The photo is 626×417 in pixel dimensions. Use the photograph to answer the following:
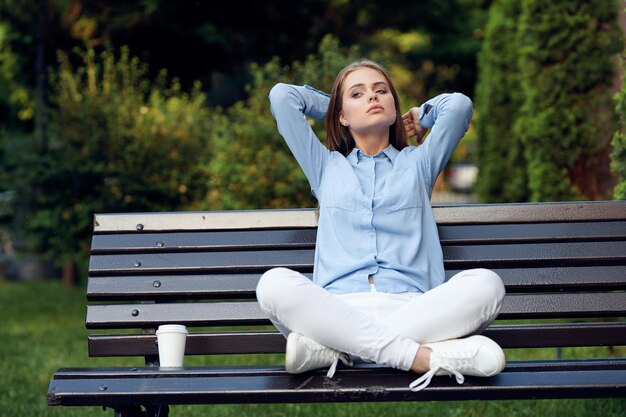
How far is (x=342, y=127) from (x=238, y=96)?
41.3 ft

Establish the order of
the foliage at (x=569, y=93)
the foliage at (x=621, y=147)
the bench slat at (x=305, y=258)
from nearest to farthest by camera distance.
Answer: the bench slat at (x=305, y=258) → the foliage at (x=621, y=147) → the foliage at (x=569, y=93)

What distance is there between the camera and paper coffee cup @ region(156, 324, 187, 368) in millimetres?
3285

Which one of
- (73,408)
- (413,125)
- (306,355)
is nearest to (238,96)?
(73,408)

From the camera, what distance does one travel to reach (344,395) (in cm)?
281

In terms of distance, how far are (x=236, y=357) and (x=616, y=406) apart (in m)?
2.61

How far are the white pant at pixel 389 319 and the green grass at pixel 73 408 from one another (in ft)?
5.55

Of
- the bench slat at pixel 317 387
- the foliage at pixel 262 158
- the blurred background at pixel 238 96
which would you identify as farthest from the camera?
the foliage at pixel 262 158

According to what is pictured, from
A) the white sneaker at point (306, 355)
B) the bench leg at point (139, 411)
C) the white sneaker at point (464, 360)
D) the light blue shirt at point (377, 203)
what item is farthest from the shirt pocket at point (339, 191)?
the bench leg at point (139, 411)

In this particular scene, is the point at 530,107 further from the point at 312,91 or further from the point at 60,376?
the point at 60,376

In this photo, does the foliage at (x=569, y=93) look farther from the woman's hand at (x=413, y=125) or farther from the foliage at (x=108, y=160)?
the foliage at (x=108, y=160)

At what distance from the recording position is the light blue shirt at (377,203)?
11.0ft

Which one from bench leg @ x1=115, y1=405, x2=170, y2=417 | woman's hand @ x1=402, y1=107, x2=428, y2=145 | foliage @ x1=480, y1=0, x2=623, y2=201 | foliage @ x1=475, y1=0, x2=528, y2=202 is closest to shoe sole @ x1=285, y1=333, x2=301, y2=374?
Result: bench leg @ x1=115, y1=405, x2=170, y2=417

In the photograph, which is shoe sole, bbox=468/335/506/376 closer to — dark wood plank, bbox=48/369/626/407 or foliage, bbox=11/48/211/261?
dark wood plank, bbox=48/369/626/407

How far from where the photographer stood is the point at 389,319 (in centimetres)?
308
